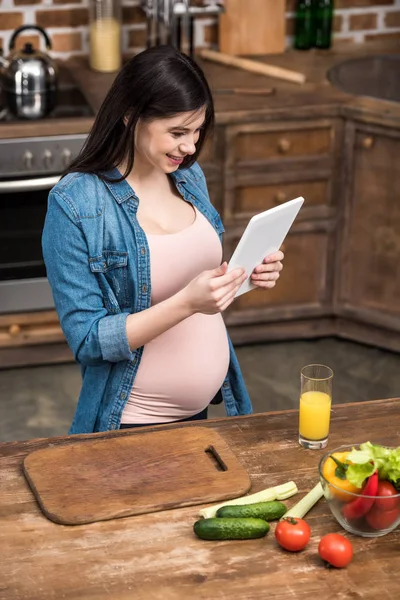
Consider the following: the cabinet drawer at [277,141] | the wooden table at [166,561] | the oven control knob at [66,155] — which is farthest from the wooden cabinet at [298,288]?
the wooden table at [166,561]

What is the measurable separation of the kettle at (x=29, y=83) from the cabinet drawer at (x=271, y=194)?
82 centimetres

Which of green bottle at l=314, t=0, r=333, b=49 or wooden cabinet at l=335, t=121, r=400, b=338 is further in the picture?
green bottle at l=314, t=0, r=333, b=49

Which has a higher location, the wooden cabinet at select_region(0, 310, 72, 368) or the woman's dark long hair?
the woman's dark long hair

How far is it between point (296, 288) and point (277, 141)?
2.13ft

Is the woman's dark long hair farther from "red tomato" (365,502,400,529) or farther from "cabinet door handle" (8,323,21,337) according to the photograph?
"cabinet door handle" (8,323,21,337)

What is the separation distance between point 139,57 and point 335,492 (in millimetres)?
1005

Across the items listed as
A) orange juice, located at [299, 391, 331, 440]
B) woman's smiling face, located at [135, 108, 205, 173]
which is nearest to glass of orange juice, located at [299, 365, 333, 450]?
orange juice, located at [299, 391, 331, 440]

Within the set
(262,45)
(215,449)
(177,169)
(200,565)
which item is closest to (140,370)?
(215,449)

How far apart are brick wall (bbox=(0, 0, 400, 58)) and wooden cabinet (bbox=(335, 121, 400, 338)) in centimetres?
82

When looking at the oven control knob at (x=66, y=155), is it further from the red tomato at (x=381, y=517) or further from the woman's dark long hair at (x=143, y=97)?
the red tomato at (x=381, y=517)

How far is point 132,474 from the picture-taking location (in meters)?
2.11

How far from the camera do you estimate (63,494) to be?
6.68ft

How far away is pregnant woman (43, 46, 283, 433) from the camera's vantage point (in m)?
2.24

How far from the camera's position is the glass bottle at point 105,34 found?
168 inches
